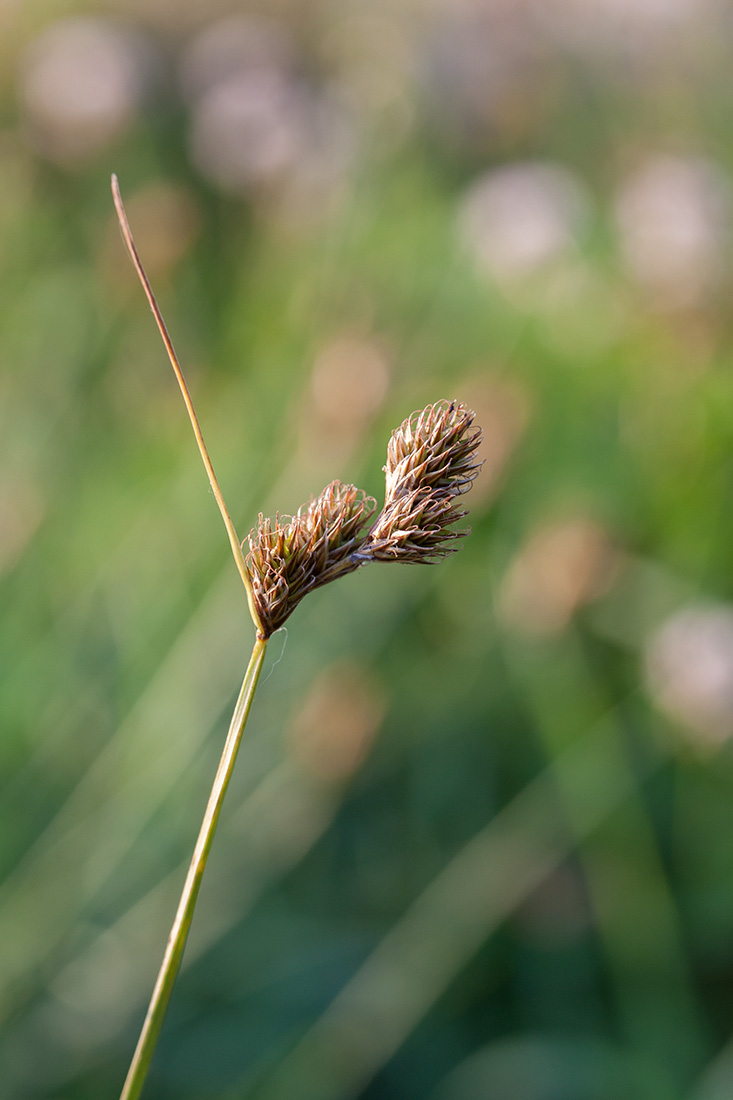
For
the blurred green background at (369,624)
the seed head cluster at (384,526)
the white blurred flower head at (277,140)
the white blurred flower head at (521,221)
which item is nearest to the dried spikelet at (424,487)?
the seed head cluster at (384,526)

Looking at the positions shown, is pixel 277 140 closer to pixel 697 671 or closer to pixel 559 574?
pixel 559 574

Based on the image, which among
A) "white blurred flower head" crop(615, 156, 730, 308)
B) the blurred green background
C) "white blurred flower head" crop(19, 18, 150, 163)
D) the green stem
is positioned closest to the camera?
the green stem

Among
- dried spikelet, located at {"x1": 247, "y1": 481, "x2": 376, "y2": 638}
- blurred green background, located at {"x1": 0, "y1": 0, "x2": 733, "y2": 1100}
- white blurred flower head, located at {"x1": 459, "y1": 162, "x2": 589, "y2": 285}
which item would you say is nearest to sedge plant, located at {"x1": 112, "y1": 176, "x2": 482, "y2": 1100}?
dried spikelet, located at {"x1": 247, "y1": 481, "x2": 376, "y2": 638}

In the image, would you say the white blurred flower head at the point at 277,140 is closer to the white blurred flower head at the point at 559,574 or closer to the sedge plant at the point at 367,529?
the white blurred flower head at the point at 559,574

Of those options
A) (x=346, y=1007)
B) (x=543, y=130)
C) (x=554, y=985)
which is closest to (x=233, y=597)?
(x=346, y=1007)

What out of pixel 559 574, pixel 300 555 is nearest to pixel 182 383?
pixel 300 555

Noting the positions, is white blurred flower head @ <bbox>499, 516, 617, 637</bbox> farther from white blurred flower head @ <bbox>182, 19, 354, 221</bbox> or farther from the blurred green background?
white blurred flower head @ <bbox>182, 19, 354, 221</bbox>
